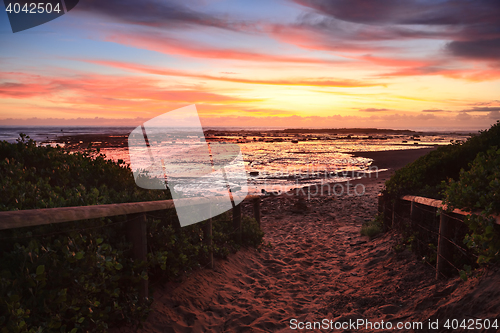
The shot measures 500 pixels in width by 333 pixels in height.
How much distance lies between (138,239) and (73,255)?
99cm

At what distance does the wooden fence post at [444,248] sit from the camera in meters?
4.30

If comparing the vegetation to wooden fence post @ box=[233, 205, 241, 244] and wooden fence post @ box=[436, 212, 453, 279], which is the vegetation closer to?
wooden fence post @ box=[233, 205, 241, 244]

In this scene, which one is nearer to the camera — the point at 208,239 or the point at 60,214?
the point at 60,214

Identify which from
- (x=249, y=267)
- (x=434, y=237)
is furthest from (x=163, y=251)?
(x=434, y=237)

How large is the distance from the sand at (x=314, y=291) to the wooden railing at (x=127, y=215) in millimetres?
613

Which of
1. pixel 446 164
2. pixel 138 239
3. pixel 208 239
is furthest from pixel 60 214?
pixel 446 164

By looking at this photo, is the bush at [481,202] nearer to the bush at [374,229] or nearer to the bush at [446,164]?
the bush at [446,164]

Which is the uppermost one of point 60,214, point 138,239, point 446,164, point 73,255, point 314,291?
point 446,164

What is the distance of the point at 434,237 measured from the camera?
4.90 metres

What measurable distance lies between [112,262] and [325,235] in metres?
6.84

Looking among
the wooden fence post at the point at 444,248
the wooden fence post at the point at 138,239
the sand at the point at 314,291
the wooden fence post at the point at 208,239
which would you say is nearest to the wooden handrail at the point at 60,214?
the wooden fence post at the point at 138,239

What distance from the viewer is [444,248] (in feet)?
14.2

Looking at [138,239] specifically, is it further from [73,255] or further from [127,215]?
[73,255]

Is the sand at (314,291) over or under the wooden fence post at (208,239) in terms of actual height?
under
